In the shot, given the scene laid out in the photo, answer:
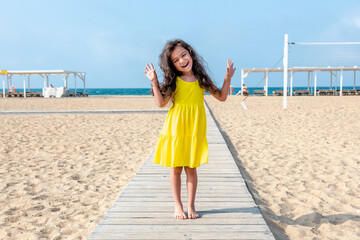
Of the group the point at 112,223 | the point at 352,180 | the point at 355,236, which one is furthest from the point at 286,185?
the point at 112,223

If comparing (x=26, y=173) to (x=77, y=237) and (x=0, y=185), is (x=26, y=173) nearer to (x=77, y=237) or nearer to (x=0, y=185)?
(x=0, y=185)

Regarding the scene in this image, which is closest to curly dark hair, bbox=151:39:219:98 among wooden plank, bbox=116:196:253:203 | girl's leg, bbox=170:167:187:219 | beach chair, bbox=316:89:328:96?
girl's leg, bbox=170:167:187:219

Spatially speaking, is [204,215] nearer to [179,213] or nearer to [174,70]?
[179,213]

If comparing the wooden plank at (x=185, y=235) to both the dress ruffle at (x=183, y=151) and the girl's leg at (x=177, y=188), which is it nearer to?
the girl's leg at (x=177, y=188)

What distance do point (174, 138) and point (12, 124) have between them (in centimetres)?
882

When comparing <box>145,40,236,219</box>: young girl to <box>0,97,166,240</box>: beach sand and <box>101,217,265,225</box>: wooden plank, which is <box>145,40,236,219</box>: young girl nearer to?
<box>101,217,265,225</box>: wooden plank

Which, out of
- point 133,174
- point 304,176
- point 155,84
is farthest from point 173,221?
point 304,176

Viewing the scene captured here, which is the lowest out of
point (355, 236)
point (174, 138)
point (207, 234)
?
point (355, 236)

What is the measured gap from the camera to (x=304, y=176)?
4371 mm

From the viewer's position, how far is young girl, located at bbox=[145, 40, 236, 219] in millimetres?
2365

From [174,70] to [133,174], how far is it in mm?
2435

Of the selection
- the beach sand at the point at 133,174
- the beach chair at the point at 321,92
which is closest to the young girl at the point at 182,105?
the beach sand at the point at 133,174

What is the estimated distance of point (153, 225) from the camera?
238cm

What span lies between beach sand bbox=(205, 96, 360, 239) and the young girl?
0.90 m
